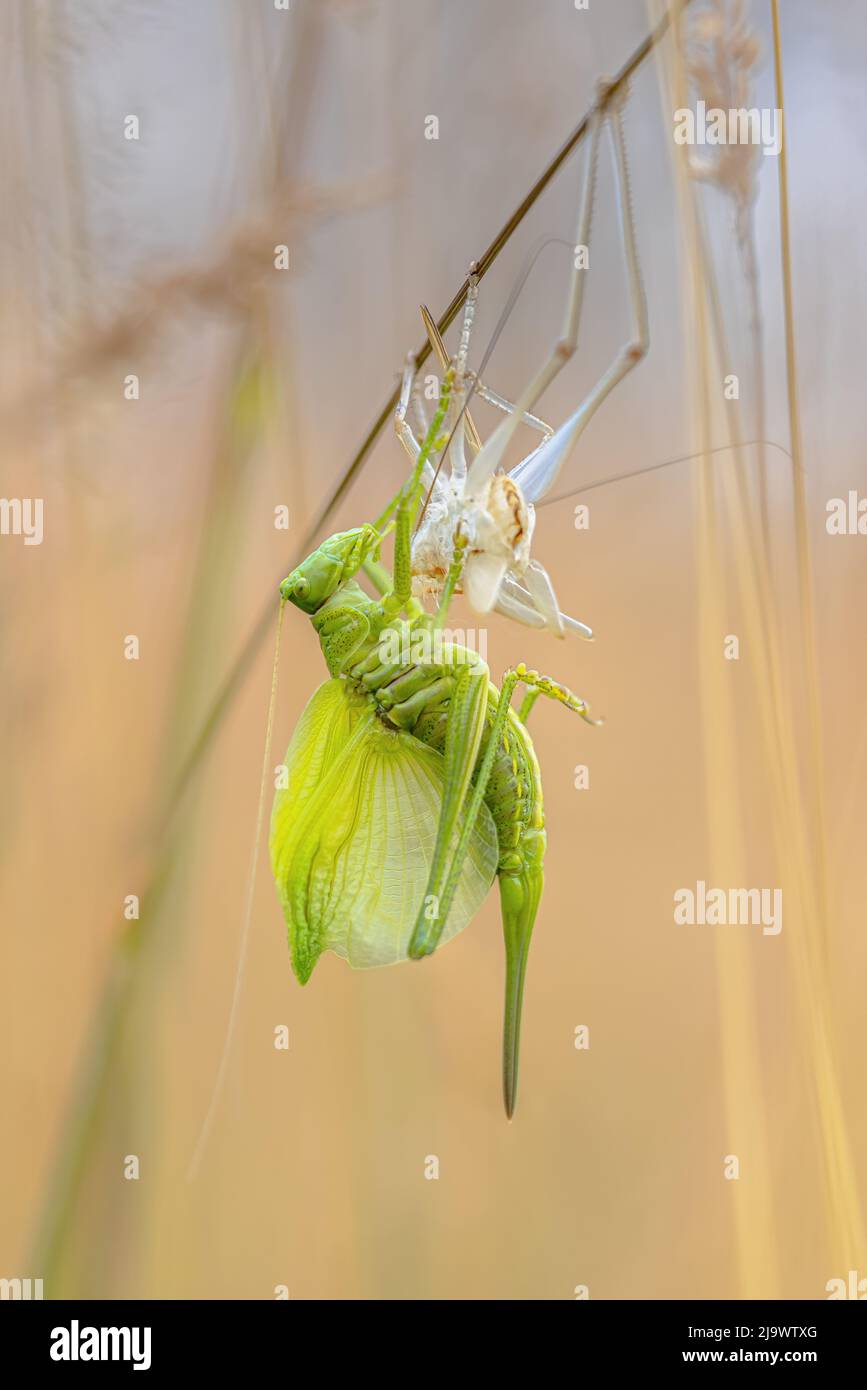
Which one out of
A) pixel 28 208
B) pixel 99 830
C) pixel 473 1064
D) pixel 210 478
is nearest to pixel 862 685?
pixel 473 1064

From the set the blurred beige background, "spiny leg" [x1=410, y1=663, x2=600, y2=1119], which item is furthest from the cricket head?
the blurred beige background

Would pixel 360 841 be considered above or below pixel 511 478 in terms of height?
below

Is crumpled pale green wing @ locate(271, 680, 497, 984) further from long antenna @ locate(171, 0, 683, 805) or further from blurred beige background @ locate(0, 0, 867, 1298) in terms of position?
blurred beige background @ locate(0, 0, 867, 1298)

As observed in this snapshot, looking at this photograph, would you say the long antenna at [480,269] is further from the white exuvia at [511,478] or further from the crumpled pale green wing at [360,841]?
the crumpled pale green wing at [360,841]

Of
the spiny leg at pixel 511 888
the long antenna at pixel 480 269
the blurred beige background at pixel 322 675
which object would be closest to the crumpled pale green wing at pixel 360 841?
the spiny leg at pixel 511 888

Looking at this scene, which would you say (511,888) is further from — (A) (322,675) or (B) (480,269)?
(A) (322,675)

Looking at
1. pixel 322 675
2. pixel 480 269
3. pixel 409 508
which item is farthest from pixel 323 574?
pixel 322 675
